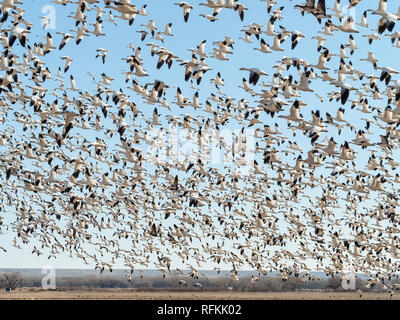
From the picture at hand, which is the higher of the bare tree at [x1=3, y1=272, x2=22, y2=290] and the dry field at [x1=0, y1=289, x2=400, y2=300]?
the bare tree at [x1=3, y1=272, x2=22, y2=290]

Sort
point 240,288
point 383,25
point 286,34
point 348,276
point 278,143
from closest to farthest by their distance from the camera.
A: point 383,25 → point 286,34 → point 278,143 → point 348,276 → point 240,288

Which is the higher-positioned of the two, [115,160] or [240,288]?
[115,160]

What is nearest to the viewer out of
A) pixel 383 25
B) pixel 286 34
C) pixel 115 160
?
pixel 383 25

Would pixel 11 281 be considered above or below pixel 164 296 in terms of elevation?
above

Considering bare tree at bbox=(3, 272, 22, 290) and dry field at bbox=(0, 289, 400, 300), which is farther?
bare tree at bbox=(3, 272, 22, 290)

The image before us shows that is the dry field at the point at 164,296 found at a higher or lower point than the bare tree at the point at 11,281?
lower

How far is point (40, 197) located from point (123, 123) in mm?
15212

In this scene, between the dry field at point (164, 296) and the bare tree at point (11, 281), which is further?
the bare tree at point (11, 281)

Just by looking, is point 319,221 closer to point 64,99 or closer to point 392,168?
point 392,168

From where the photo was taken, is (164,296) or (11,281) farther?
(11,281)

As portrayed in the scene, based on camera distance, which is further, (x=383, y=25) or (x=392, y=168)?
(x=392, y=168)
